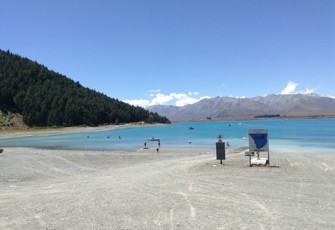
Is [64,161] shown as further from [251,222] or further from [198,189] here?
[251,222]

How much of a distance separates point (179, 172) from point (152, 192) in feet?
22.6

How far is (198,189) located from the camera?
1582cm

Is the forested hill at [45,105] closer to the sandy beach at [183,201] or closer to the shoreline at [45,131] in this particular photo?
the shoreline at [45,131]

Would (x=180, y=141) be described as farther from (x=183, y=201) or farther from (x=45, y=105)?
(x=45, y=105)

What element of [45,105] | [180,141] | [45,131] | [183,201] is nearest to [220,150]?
[183,201]

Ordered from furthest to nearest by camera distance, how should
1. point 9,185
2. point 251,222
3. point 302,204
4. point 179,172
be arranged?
point 179,172 → point 9,185 → point 302,204 → point 251,222

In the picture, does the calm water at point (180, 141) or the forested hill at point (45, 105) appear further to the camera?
the forested hill at point (45, 105)

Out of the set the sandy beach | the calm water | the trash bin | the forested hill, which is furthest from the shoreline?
the sandy beach

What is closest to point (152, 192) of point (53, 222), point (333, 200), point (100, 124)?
point (53, 222)

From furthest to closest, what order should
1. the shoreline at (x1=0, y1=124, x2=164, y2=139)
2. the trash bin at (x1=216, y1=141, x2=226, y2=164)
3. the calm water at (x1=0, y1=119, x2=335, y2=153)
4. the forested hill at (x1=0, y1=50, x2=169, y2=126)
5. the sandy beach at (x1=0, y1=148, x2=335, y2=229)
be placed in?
1. the forested hill at (x1=0, y1=50, x2=169, y2=126)
2. the shoreline at (x1=0, y1=124, x2=164, y2=139)
3. the calm water at (x1=0, y1=119, x2=335, y2=153)
4. the trash bin at (x1=216, y1=141, x2=226, y2=164)
5. the sandy beach at (x1=0, y1=148, x2=335, y2=229)

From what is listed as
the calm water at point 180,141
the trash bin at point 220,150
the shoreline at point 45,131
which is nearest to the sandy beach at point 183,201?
the trash bin at point 220,150

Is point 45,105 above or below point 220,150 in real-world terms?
above

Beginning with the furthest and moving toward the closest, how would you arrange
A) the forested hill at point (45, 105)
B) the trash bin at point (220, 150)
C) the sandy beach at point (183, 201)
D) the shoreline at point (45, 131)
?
the forested hill at point (45, 105) < the shoreline at point (45, 131) < the trash bin at point (220, 150) < the sandy beach at point (183, 201)

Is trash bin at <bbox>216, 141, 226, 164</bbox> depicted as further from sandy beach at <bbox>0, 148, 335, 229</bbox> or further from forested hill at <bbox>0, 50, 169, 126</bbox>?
forested hill at <bbox>0, 50, 169, 126</bbox>
